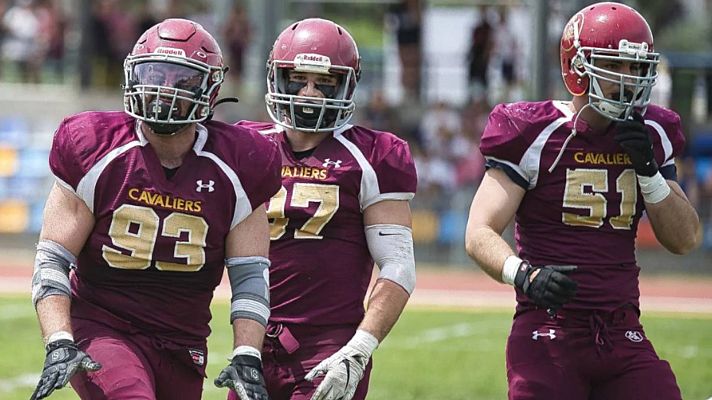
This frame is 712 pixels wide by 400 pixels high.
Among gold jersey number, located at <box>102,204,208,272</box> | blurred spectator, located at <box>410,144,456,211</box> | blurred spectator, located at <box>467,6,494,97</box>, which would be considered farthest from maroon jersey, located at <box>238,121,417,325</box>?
blurred spectator, located at <box>467,6,494,97</box>

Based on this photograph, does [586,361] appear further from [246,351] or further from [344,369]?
[246,351]

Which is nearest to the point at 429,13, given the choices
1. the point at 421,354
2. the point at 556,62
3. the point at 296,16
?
the point at 556,62

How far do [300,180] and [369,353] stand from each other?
2.29ft

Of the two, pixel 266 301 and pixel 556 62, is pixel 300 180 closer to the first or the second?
pixel 266 301

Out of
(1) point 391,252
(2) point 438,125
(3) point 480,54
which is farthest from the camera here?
(3) point 480,54

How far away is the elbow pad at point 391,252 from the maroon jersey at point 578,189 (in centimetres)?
43

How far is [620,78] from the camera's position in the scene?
15.4 ft

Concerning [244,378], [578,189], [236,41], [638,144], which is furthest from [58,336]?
[236,41]

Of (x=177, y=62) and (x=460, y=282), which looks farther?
(x=460, y=282)

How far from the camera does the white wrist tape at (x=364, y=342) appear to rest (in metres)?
4.54

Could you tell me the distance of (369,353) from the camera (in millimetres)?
4570

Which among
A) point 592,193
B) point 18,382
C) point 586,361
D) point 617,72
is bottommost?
point 18,382

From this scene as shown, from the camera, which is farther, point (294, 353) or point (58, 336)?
point (294, 353)

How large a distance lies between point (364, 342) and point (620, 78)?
4.27ft
